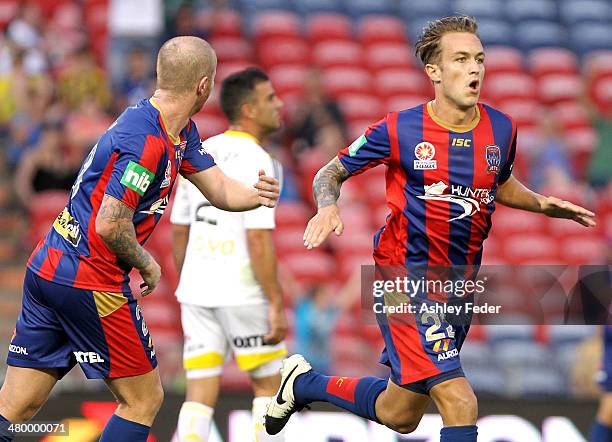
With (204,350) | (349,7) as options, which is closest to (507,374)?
(204,350)

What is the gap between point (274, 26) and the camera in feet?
45.9

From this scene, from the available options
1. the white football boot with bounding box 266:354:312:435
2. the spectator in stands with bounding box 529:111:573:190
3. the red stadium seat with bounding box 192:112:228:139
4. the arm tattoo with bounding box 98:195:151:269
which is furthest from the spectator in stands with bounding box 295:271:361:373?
the arm tattoo with bounding box 98:195:151:269

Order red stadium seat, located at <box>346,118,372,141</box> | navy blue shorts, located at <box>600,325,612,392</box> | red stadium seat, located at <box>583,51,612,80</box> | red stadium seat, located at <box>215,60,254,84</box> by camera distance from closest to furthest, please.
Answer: navy blue shorts, located at <box>600,325,612,392</box>
red stadium seat, located at <box>346,118,372,141</box>
red stadium seat, located at <box>215,60,254,84</box>
red stadium seat, located at <box>583,51,612,80</box>

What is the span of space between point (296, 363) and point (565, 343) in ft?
14.0

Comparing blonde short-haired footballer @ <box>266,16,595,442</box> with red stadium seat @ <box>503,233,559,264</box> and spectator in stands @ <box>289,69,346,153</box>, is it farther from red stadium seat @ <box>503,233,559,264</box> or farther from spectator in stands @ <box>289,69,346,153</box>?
spectator in stands @ <box>289,69,346,153</box>

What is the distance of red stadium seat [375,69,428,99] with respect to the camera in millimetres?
13688

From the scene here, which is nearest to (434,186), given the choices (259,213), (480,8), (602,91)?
(259,213)

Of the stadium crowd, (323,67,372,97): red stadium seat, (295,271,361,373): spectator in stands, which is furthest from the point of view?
(323,67,372,97): red stadium seat

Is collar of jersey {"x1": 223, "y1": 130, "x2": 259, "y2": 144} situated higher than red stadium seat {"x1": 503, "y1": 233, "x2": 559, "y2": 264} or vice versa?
collar of jersey {"x1": 223, "y1": 130, "x2": 259, "y2": 144}

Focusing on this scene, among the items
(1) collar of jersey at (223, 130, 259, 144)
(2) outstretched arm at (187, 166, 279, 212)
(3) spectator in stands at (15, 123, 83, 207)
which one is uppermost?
(1) collar of jersey at (223, 130, 259, 144)

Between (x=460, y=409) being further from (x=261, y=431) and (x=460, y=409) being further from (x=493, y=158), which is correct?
(x=261, y=431)

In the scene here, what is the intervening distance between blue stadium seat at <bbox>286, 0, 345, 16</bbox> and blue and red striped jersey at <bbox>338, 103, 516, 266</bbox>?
347 inches

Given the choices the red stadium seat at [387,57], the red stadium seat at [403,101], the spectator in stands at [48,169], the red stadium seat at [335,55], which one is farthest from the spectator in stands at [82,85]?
the red stadium seat at [387,57]

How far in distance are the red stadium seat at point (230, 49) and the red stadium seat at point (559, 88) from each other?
3.57 meters
